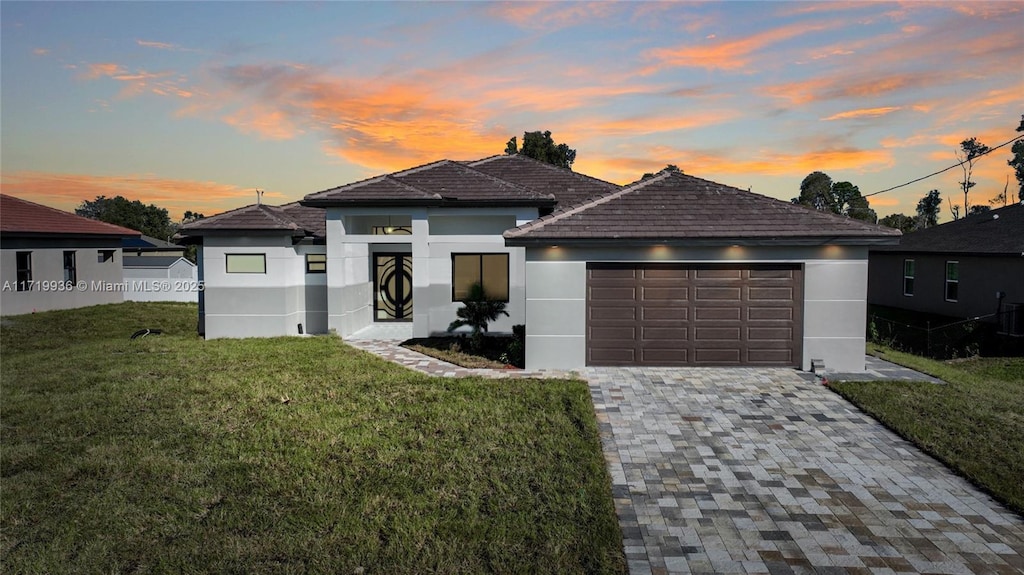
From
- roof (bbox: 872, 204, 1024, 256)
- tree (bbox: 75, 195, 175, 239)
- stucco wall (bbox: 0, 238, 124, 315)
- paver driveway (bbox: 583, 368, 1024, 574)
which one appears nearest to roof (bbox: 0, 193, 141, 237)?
stucco wall (bbox: 0, 238, 124, 315)

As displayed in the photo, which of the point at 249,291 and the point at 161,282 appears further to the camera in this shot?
the point at 161,282

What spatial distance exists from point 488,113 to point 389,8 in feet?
22.2

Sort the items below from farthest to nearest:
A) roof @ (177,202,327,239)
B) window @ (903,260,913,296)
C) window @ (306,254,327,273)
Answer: window @ (903,260,913,296) < window @ (306,254,327,273) < roof @ (177,202,327,239)

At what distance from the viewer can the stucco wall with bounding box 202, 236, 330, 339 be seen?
17.0 m

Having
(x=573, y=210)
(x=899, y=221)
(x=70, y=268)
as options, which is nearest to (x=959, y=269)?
(x=573, y=210)

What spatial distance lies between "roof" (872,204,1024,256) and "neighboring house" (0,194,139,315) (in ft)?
114

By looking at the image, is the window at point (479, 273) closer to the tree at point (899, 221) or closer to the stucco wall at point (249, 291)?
the stucco wall at point (249, 291)

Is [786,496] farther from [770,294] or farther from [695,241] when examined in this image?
[770,294]

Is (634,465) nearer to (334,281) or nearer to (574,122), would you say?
(334,281)

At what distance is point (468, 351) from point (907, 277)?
21805mm

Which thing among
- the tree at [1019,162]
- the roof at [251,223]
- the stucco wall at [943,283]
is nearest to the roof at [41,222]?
the roof at [251,223]

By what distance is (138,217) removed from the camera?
74.2 metres

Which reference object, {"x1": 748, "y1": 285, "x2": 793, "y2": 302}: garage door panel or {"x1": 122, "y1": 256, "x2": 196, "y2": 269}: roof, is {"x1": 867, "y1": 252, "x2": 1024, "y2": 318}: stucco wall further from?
{"x1": 122, "y1": 256, "x2": 196, "y2": 269}: roof

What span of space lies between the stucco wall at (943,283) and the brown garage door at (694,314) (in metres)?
12.4
